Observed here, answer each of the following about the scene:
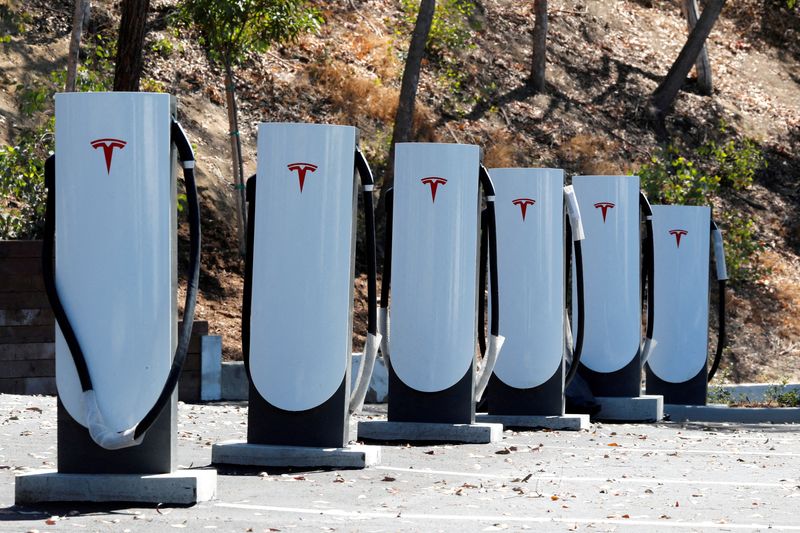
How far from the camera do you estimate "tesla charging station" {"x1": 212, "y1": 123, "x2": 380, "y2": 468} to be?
8141 mm

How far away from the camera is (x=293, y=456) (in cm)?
808

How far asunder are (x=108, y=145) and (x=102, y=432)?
1362 millimetres

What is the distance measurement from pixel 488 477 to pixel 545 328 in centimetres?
363

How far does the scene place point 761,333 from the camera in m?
22.8

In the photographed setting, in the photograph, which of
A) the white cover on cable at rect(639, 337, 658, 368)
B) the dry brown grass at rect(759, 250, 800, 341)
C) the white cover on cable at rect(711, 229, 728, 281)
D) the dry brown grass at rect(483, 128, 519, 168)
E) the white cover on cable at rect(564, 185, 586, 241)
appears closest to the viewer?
the white cover on cable at rect(564, 185, 586, 241)

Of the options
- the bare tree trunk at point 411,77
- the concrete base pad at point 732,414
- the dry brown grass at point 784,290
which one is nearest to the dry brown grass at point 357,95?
the bare tree trunk at point 411,77

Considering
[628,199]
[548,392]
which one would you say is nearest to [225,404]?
[548,392]

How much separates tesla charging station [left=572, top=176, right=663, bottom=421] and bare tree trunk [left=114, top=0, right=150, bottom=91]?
16.8 ft

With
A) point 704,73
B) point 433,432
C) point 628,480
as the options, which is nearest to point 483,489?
point 628,480

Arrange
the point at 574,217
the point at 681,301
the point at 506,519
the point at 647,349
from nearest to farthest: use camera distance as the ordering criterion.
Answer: the point at 506,519 < the point at 574,217 < the point at 647,349 < the point at 681,301

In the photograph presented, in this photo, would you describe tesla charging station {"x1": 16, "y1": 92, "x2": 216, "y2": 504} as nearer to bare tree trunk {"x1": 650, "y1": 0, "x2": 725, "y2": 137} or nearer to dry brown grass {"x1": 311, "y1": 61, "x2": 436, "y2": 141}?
dry brown grass {"x1": 311, "y1": 61, "x2": 436, "y2": 141}

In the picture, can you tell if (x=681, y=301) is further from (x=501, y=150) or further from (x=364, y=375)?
(x=501, y=150)

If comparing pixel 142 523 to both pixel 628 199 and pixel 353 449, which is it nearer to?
pixel 353 449

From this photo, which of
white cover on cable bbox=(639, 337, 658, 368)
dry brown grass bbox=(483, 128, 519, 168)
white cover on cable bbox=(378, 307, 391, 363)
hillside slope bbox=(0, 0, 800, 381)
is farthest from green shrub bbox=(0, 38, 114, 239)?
dry brown grass bbox=(483, 128, 519, 168)
